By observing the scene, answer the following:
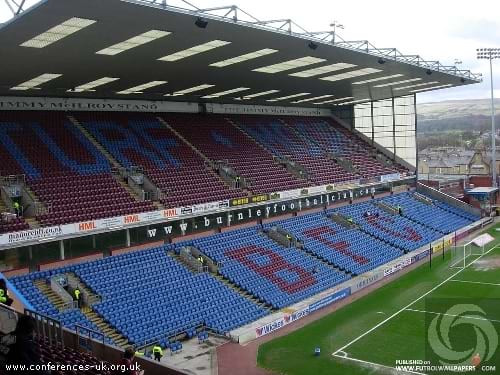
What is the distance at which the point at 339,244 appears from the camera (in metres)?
37.8

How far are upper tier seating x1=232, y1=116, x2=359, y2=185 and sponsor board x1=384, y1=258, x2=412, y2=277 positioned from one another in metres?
8.81

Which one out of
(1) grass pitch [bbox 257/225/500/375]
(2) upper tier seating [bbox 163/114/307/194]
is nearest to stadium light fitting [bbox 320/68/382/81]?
(2) upper tier seating [bbox 163/114/307/194]

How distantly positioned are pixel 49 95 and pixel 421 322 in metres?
24.8

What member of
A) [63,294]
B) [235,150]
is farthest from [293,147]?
[63,294]

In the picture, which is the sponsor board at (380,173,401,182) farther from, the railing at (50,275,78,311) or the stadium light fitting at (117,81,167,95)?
the railing at (50,275,78,311)

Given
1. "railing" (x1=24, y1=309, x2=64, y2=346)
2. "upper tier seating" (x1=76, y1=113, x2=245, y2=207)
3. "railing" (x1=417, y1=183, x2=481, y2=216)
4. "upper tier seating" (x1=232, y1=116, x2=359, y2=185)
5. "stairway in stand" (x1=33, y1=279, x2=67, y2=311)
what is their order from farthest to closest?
"railing" (x1=417, y1=183, x2=481, y2=216)
"upper tier seating" (x1=232, y1=116, x2=359, y2=185)
"upper tier seating" (x1=76, y1=113, x2=245, y2=207)
"stairway in stand" (x1=33, y1=279, x2=67, y2=311)
"railing" (x1=24, y1=309, x2=64, y2=346)

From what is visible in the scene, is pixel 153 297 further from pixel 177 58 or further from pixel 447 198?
pixel 447 198

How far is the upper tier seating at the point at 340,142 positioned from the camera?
50188mm

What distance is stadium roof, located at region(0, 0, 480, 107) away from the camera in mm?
17766

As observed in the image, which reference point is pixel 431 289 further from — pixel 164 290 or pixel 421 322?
pixel 164 290

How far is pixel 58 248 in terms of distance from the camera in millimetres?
24844

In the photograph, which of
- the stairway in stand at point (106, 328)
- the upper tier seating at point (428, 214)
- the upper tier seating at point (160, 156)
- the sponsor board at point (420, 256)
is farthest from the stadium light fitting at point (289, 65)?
the upper tier seating at point (428, 214)

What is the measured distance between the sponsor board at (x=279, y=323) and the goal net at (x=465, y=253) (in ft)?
50.5

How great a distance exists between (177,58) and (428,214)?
33.5 metres
